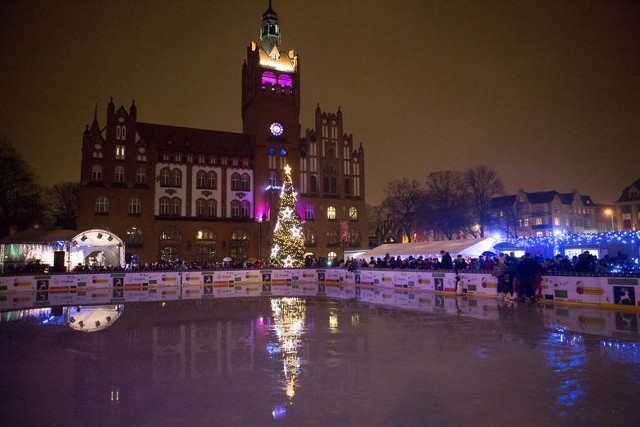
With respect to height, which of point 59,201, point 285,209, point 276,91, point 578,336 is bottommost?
point 578,336

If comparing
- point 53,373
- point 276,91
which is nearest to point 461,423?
point 53,373

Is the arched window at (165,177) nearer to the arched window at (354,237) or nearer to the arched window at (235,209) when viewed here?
the arched window at (235,209)

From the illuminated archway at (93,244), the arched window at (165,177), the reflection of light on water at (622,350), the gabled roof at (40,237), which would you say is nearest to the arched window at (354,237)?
the arched window at (165,177)

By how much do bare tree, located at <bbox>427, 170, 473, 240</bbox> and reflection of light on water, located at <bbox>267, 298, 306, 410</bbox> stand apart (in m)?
46.2

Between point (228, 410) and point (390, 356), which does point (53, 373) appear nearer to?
point (228, 410)

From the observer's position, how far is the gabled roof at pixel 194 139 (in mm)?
56406

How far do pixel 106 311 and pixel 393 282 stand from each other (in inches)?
705

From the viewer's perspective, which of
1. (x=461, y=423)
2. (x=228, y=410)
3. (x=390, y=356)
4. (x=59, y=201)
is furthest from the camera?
(x=59, y=201)

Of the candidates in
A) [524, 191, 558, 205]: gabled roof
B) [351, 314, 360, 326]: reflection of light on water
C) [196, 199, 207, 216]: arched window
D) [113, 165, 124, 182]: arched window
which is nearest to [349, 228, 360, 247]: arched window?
[196, 199, 207, 216]: arched window

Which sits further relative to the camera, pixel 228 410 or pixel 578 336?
pixel 578 336

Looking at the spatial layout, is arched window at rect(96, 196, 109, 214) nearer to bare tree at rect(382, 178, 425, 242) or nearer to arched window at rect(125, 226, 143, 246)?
arched window at rect(125, 226, 143, 246)

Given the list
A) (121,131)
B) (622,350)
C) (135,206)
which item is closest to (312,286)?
(622,350)

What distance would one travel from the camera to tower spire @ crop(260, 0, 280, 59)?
6538cm

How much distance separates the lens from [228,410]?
223 inches
